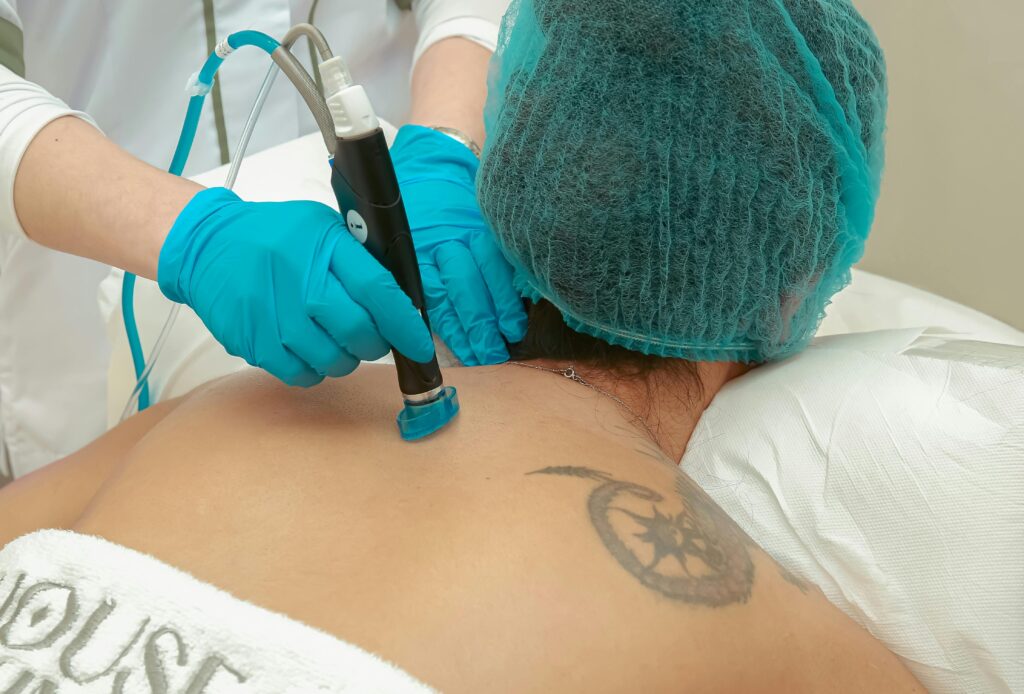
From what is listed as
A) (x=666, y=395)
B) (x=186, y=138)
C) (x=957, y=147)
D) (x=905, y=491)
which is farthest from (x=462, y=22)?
(x=905, y=491)

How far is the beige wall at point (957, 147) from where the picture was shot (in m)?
1.60

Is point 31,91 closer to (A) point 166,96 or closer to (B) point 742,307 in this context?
(A) point 166,96

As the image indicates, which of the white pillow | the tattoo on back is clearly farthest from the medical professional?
the white pillow

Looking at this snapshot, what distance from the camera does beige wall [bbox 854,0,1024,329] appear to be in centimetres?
160

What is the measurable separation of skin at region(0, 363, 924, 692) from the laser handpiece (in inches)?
1.1

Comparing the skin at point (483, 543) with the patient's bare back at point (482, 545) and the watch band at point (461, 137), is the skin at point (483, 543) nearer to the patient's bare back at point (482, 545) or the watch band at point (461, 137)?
the patient's bare back at point (482, 545)

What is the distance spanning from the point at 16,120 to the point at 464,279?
1.78 feet

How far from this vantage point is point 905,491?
1.02m

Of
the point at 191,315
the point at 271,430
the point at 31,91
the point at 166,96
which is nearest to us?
the point at 271,430

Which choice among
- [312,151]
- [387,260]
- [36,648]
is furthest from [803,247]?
[312,151]

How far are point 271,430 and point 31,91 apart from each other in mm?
561

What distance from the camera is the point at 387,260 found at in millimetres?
854

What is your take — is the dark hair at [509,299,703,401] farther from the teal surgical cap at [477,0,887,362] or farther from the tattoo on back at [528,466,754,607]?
the tattoo on back at [528,466,754,607]

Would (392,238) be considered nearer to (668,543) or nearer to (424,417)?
(424,417)
